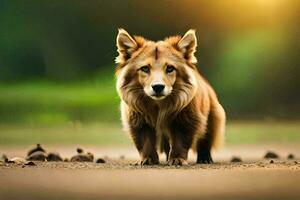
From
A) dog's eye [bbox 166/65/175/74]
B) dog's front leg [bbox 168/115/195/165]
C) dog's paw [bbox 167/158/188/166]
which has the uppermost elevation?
dog's eye [bbox 166/65/175/74]

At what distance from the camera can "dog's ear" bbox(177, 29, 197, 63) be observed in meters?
4.59

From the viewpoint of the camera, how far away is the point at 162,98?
4484 mm

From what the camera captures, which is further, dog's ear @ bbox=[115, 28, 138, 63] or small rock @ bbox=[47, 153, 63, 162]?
small rock @ bbox=[47, 153, 63, 162]

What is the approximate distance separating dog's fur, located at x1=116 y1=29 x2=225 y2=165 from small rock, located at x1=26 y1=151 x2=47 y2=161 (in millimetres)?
594

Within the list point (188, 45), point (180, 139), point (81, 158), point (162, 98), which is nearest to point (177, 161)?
point (180, 139)

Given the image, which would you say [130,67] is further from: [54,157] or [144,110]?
[54,157]

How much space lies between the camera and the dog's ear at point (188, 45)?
4594mm

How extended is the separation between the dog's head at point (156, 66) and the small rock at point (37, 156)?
0.70 metres

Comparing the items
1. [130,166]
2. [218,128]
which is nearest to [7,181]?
[130,166]

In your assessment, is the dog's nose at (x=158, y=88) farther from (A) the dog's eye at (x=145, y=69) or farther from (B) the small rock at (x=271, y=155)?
(B) the small rock at (x=271, y=155)

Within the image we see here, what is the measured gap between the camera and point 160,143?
183 inches

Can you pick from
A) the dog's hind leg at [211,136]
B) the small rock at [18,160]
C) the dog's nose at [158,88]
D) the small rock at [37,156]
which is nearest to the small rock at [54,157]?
the small rock at [37,156]

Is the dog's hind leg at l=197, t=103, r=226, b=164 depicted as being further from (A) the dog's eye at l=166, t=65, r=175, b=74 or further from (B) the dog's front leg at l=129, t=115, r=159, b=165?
(A) the dog's eye at l=166, t=65, r=175, b=74

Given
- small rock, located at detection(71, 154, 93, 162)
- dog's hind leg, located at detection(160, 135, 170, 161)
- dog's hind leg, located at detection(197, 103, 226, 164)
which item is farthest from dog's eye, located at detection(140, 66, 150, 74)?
small rock, located at detection(71, 154, 93, 162)
